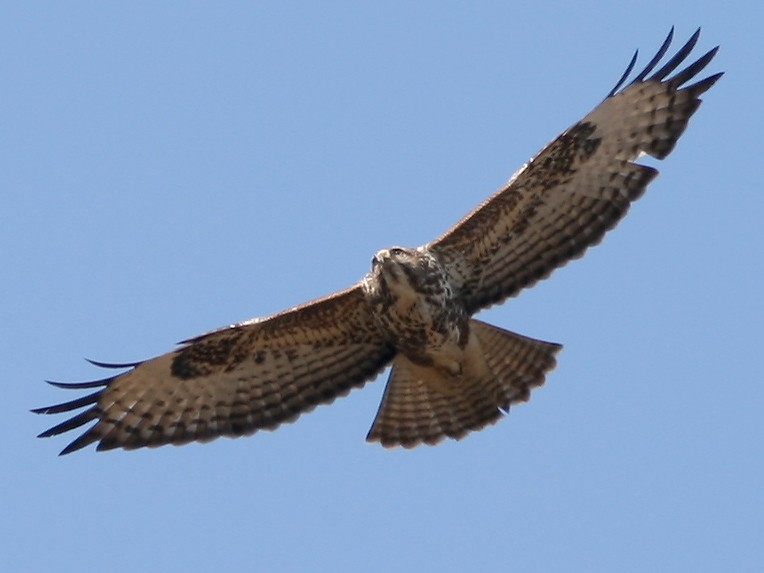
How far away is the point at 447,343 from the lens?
1249 cm

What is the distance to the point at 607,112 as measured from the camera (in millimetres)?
12789

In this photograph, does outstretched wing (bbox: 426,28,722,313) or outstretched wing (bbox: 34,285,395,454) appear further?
outstretched wing (bbox: 34,285,395,454)

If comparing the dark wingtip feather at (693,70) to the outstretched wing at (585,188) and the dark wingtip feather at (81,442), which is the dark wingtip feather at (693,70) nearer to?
the outstretched wing at (585,188)

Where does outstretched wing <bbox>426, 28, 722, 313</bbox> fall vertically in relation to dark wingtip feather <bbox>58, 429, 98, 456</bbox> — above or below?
below

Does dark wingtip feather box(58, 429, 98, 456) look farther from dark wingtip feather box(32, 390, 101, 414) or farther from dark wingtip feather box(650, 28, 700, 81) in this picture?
dark wingtip feather box(650, 28, 700, 81)

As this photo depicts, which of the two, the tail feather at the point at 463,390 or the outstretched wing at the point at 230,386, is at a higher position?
the outstretched wing at the point at 230,386

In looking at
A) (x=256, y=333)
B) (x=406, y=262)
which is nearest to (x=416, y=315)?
(x=406, y=262)

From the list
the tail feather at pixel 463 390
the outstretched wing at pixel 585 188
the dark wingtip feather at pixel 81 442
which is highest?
the dark wingtip feather at pixel 81 442

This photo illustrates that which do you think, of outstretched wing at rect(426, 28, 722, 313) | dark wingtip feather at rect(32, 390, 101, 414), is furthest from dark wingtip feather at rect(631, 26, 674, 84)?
dark wingtip feather at rect(32, 390, 101, 414)

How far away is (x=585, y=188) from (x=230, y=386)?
285cm

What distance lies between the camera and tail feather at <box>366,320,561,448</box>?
12.9m

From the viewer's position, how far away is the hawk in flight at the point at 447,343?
41.6 feet

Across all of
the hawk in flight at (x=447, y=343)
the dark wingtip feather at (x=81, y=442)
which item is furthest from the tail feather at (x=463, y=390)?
the dark wingtip feather at (x=81, y=442)

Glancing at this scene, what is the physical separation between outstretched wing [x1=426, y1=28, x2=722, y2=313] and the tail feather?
1.25 feet
